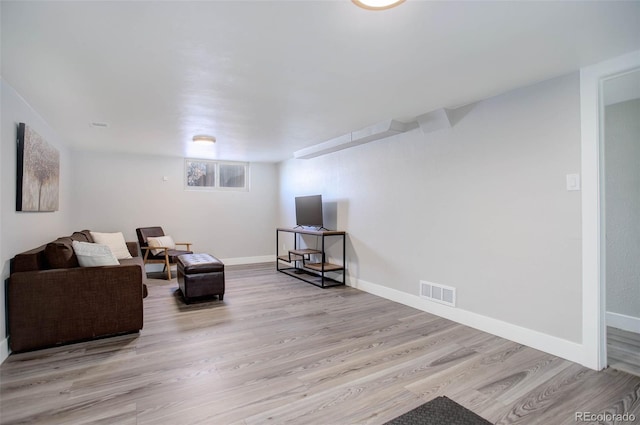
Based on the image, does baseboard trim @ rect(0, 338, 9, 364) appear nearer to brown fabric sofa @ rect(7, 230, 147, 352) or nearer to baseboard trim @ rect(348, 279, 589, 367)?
brown fabric sofa @ rect(7, 230, 147, 352)

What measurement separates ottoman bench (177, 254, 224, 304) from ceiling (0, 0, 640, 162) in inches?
70.6

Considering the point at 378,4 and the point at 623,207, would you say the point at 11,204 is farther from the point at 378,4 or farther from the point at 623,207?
the point at 623,207

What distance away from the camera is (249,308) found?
12.3 ft

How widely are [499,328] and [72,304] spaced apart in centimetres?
376

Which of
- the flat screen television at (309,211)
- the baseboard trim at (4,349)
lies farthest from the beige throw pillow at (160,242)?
the baseboard trim at (4,349)

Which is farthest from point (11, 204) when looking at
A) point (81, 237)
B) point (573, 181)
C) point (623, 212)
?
point (623, 212)

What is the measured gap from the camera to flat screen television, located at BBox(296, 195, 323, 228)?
5246mm

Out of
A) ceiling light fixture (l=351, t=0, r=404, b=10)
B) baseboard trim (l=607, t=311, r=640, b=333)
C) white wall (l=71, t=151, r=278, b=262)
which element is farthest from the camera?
white wall (l=71, t=151, r=278, b=262)

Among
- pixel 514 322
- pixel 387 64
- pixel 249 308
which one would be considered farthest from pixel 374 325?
pixel 387 64

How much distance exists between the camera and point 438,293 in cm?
350

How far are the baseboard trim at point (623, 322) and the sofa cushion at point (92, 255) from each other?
4847 mm

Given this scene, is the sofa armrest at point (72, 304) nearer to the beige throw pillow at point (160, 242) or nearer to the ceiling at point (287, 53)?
the ceiling at point (287, 53)

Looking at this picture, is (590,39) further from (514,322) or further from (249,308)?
(249,308)

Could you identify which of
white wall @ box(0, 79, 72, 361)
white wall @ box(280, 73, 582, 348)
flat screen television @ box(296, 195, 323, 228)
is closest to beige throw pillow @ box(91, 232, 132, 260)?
white wall @ box(0, 79, 72, 361)
